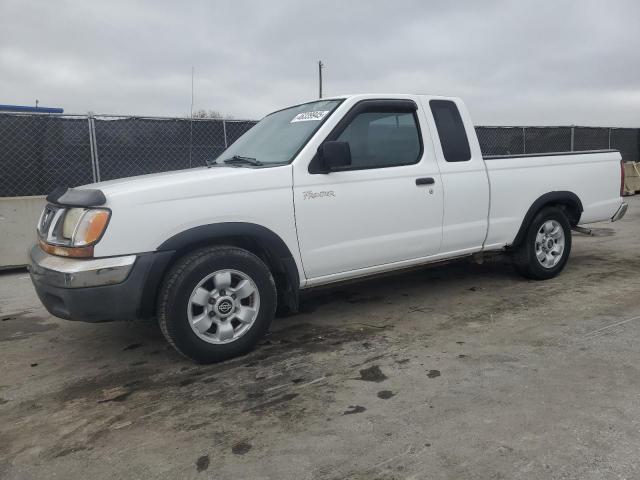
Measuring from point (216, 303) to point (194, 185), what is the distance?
2.69 feet

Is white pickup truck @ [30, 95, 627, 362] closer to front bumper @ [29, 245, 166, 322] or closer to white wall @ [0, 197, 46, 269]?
front bumper @ [29, 245, 166, 322]

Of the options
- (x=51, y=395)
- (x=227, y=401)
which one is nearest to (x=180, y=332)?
(x=227, y=401)

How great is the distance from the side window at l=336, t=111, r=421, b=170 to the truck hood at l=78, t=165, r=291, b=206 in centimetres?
70

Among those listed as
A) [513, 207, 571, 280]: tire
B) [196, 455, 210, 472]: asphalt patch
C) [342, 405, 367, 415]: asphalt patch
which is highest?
[513, 207, 571, 280]: tire

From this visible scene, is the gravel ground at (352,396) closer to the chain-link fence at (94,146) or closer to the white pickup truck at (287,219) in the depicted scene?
the white pickup truck at (287,219)

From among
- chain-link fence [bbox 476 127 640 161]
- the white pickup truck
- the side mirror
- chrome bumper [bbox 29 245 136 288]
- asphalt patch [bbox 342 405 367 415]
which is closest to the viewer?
asphalt patch [bbox 342 405 367 415]

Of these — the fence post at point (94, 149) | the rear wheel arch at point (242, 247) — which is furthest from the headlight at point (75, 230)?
the fence post at point (94, 149)

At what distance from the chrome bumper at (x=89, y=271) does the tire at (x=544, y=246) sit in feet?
12.9

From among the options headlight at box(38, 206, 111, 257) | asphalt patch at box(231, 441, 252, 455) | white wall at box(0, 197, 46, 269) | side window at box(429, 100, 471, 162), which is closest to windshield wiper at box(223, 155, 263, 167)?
headlight at box(38, 206, 111, 257)

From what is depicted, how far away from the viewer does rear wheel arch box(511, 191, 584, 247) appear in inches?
209

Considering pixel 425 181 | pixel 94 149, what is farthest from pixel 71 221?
pixel 94 149

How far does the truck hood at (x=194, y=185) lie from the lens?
335cm

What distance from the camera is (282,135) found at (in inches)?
173

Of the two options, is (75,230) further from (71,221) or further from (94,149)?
(94,149)
